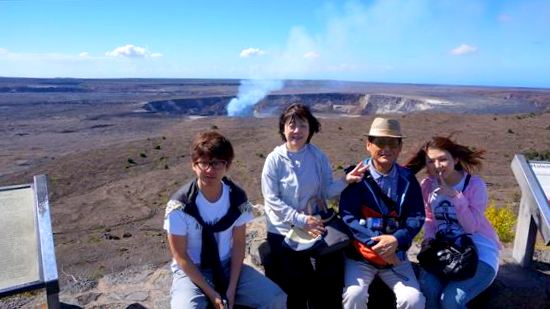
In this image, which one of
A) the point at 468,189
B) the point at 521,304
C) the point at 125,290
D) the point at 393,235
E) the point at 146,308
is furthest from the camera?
the point at 125,290

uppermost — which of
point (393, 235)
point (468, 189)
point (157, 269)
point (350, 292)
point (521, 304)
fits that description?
point (468, 189)

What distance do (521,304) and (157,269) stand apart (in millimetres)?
3423

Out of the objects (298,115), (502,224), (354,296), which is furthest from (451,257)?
(502,224)

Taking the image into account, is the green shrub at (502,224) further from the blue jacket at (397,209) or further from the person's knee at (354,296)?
the person's knee at (354,296)

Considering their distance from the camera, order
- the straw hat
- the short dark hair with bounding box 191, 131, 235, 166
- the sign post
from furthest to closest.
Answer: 1. the straw hat
2. the short dark hair with bounding box 191, 131, 235, 166
3. the sign post

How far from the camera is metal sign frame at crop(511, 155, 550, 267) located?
10.8 feet

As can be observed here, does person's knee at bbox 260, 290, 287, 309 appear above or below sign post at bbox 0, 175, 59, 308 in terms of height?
below

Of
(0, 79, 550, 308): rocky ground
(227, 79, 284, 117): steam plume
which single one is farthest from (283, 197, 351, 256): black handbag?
(227, 79, 284, 117): steam plume

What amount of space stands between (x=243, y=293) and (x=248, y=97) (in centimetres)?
7168

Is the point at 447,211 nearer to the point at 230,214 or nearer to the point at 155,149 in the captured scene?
the point at 230,214

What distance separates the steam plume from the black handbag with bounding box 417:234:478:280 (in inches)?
2105

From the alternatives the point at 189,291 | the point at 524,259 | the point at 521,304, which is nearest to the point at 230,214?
the point at 189,291

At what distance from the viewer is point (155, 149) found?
20672 millimetres

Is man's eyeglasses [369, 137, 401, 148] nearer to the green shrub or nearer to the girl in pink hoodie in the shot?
the girl in pink hoodie
